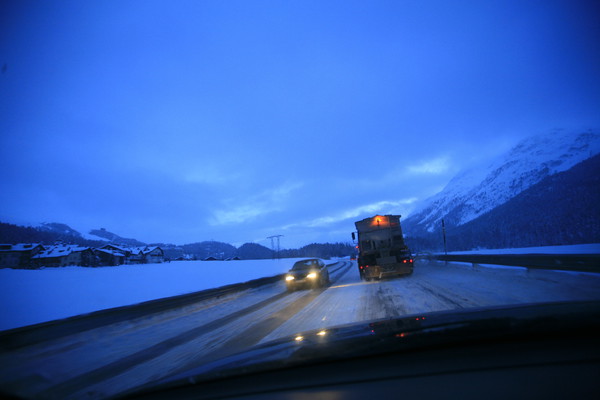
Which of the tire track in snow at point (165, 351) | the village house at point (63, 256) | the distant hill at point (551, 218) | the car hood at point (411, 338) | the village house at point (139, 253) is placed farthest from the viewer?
the village house at point (139, 253)

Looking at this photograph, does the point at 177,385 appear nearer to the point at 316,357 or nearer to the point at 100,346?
the point at 316,357

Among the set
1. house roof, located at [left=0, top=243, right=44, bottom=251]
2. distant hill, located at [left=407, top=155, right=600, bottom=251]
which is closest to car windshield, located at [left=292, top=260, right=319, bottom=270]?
house roof, located at [left=0, top=243, right=44, bottom=251]

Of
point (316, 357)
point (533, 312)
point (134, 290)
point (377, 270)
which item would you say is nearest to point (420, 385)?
point (316, 357)

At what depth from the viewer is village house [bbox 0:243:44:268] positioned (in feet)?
46.3

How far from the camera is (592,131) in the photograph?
141 m

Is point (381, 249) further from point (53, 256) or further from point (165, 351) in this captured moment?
point (53, 256)

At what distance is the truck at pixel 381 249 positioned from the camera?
1428 centimetres

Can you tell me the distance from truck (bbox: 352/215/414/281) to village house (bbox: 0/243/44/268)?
19585 millimetres

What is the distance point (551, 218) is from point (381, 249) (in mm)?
68461

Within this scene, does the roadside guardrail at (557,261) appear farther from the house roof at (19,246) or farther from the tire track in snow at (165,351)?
the house roof at (19,246)

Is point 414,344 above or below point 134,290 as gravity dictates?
above

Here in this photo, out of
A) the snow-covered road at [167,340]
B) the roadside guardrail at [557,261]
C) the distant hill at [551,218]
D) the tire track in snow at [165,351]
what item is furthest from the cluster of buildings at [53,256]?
the distant hill at [551,218]

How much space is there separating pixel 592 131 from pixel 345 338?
703 ft

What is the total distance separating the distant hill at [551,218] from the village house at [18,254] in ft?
152
